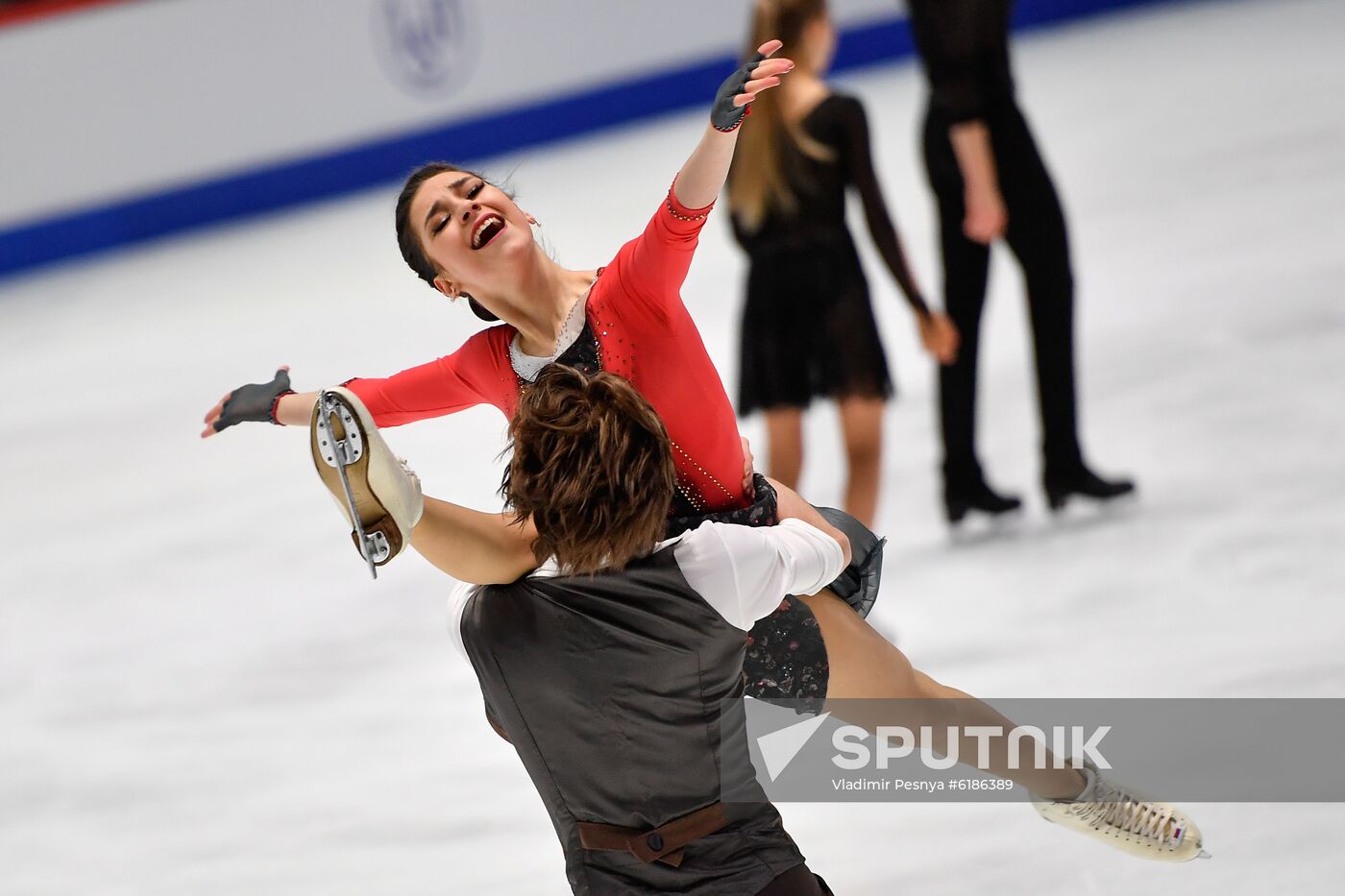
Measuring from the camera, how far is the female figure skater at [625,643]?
5.17 ft

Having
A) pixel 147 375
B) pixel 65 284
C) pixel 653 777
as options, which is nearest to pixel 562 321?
pixel 653 777

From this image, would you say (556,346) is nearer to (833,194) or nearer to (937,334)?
(833,194)

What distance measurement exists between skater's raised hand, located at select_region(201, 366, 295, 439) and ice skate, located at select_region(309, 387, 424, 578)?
1.80 feet

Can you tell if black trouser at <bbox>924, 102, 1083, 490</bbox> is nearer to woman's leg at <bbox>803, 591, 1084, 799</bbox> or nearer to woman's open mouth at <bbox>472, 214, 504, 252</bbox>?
woman's leg at <bbox>803, 591, 1084, 799</bbox>

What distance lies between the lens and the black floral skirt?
1.91m

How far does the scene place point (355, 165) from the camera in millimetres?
9711

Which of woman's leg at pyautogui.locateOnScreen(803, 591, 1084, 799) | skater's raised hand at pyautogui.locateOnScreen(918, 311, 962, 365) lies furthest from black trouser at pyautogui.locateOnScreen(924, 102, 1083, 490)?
woman's leg at pyautogui.locateOnScreen(803, 591, 1084, 799)

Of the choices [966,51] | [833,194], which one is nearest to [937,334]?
[833,194]

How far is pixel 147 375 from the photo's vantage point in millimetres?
6594

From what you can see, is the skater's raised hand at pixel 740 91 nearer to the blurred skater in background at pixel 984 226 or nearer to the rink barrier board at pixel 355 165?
the blurred skater in background at pixel 984 226

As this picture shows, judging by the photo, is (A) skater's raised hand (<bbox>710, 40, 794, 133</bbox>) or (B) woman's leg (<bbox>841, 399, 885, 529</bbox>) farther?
(B) woman's leg (<bbox>841, 399, 885, 529</bbox>)

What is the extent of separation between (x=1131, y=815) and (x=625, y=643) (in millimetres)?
947

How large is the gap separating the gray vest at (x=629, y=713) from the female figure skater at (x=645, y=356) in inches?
10.0

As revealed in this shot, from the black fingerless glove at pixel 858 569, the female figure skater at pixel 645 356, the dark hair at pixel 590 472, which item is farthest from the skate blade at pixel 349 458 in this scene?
the black fingerless glove at pixel 858 569
